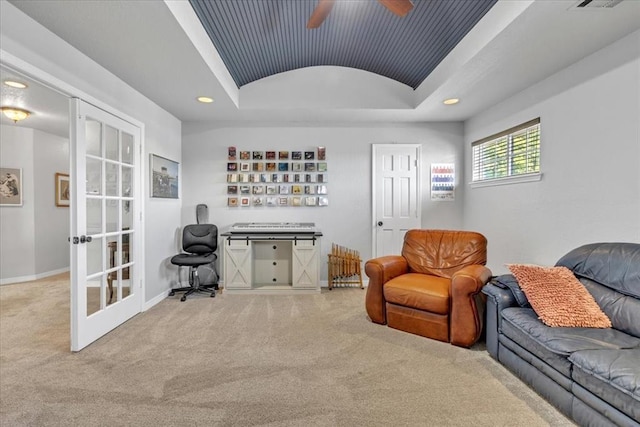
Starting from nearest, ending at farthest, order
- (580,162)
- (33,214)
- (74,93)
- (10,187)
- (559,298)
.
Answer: (559,298) < (74,93) < (580,162) < (10,187) < (33,214)

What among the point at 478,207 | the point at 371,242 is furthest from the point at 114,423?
the point at 478,207

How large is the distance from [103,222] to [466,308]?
326 centimetres

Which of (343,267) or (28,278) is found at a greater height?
(343,267)

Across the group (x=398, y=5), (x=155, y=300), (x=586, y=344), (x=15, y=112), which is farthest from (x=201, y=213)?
(x=586, y=344)

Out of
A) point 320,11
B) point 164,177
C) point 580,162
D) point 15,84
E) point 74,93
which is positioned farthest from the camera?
point 164,177

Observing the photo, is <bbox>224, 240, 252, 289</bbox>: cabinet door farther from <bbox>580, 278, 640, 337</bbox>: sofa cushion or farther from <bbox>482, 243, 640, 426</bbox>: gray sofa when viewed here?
<bbox>580, 278, 640, 337</bbox>: sofa cushion

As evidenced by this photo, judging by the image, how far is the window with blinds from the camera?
327 centimetres

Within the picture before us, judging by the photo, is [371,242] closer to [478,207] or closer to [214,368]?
[478,207]

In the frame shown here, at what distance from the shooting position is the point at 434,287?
2811mm

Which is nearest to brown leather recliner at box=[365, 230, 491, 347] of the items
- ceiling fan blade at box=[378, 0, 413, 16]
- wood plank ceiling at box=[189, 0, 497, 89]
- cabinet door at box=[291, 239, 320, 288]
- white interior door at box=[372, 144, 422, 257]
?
white interior door at box=[372, 144, 422, 257]

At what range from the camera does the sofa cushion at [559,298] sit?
194 cm

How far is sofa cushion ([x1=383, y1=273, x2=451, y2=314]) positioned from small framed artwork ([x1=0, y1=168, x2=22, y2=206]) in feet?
19.7

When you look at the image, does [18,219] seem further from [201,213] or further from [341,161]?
[341,161]

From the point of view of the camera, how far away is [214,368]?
2.27 metres
